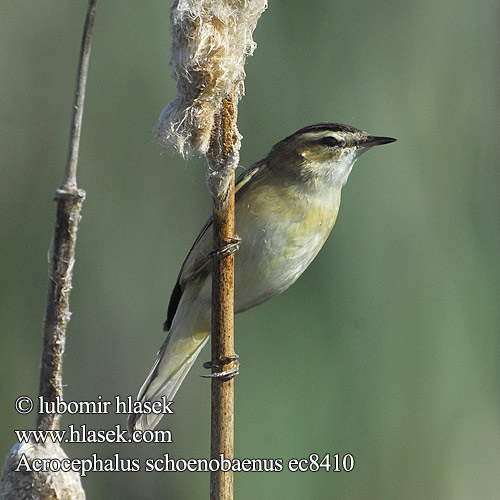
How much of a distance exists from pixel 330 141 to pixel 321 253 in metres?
0.35

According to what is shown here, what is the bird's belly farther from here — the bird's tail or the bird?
the bird's tail

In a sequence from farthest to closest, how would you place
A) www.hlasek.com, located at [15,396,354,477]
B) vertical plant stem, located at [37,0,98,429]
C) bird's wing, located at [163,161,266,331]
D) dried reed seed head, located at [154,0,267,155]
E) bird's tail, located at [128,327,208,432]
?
bird's tail, located at [128,327,208,432]
bird's wing, located at [163,161,266,331]
www.hlasek.com, located at [15,396,354,477]
dried reed seed head, located at [154,0,267,155]
vertical plant stem, located at [37,0,98,429]

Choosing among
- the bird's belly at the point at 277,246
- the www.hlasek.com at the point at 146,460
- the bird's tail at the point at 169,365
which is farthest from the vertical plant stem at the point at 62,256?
the bird's tail at the point at 169,365

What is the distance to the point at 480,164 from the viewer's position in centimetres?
235

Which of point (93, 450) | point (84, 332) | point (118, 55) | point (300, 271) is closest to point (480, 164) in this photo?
point (300, 271)

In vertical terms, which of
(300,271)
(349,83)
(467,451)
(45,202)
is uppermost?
(349,83)

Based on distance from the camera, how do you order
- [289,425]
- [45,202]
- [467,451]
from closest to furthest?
[289,425] → [467,451] → [45,202]

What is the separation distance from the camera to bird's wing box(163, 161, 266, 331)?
2.13 meters

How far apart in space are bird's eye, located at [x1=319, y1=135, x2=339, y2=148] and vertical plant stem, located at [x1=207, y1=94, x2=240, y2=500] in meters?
0.83

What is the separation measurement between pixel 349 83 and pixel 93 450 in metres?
1.41

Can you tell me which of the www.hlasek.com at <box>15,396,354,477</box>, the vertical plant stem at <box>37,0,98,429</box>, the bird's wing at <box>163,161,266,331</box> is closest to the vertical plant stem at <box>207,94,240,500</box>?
the vertical plant stem at <box>37,0,98,429</box>

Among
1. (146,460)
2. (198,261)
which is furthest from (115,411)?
(198,261)

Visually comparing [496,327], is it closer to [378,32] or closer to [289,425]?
[289,425]

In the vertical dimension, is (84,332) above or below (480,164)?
below
